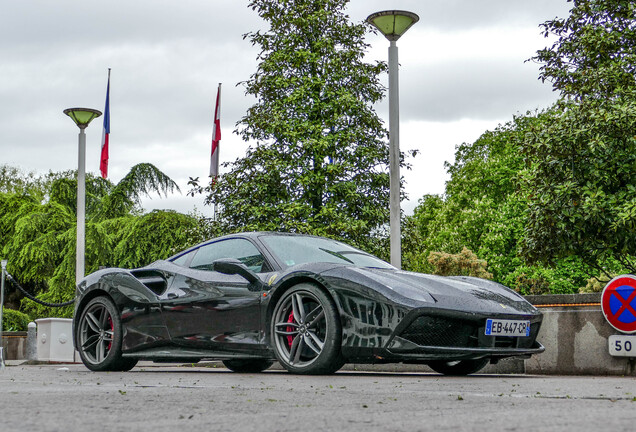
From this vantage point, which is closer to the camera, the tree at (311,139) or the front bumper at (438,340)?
the front bumper at (438,340)

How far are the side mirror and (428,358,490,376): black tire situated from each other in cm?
167

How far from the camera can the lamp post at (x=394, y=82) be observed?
475 inches

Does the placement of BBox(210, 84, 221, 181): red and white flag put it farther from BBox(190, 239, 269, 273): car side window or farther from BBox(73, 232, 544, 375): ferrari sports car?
BBox(190, 239, 269, 273): car side window

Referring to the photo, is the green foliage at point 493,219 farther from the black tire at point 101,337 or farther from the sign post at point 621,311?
the black tire at point 101,337

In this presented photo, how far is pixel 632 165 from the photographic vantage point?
15.2 m

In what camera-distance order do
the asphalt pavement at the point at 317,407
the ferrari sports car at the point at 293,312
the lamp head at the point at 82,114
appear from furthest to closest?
the lamp head at the point at 82,114
the ferrari sports car at the point at 293,312
the asphalt pavement at the point at 317,407

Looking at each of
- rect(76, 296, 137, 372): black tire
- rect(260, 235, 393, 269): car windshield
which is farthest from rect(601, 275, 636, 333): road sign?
rect(76, 296, 137, 372): black tire

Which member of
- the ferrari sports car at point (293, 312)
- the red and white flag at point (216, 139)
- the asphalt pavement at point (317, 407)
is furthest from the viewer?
the red and white flag at point (216, 139)

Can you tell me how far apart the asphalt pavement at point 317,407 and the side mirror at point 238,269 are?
1803 mm

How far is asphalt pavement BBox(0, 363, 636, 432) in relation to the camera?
9.08 feet

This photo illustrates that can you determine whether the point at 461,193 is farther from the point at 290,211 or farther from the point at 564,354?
the point at 564,354

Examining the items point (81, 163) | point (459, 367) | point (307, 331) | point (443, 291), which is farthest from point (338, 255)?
point (81, 163)

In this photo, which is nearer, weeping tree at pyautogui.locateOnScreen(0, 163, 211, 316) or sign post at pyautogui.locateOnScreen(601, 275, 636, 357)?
sign post at pyautogui.locateOnScreen(601, 275, 636, 357)

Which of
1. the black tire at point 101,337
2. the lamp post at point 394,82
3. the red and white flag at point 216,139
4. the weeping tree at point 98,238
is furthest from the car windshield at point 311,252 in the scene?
the weeping tree at point 98,238
